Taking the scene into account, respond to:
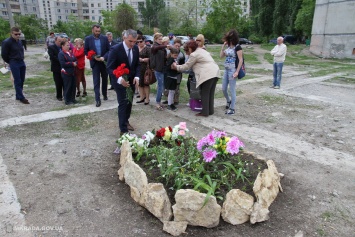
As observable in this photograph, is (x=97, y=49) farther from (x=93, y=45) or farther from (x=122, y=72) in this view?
(x=122, y=72)

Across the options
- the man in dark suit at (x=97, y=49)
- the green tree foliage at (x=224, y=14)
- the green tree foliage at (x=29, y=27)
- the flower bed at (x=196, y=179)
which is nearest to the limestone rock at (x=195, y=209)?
the flower bed at (x=196, y=179)

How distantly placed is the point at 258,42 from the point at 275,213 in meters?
47.9

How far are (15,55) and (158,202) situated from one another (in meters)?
6.12

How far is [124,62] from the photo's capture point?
4.81m

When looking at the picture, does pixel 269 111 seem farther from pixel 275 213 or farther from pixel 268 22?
pixel 268 22

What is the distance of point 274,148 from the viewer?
471cm

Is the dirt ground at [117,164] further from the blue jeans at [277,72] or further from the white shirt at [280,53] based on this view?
the white shirt at [280,53]

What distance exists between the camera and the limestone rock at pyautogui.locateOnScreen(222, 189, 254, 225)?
2.87 meters

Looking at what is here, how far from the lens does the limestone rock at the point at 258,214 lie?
9.43ft

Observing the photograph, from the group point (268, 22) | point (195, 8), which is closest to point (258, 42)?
point (268, 22)

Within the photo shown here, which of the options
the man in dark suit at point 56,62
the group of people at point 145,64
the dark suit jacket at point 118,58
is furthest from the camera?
the man in dark suit at point 56,62

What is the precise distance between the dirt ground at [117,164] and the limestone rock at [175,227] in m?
0.08

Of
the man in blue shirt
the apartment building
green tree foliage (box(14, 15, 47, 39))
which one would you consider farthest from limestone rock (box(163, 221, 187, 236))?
the apartment building

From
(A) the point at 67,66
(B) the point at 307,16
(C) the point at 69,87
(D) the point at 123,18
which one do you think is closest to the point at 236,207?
(A) the point at 67,66
